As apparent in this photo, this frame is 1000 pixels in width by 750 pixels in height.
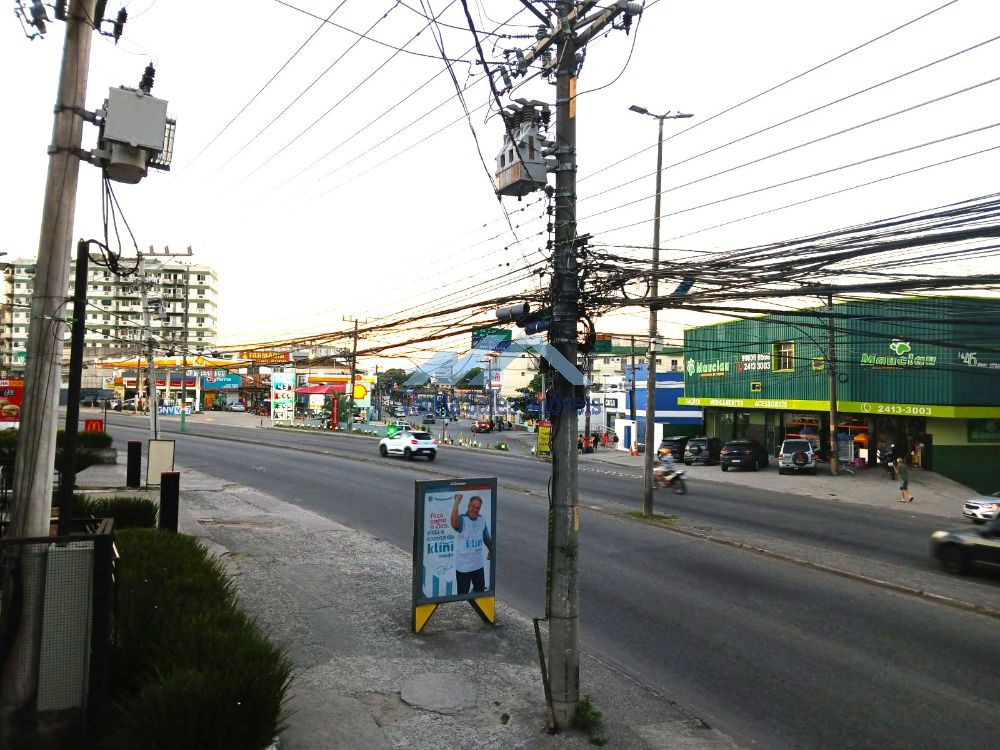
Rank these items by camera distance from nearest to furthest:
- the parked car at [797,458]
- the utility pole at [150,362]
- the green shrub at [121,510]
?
the green shrub at [121,510] < the utility pole at [150,362] < the parked car at [797,458]

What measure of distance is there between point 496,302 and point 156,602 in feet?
27.7

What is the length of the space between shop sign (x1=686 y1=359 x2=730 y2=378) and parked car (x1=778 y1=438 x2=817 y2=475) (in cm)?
845

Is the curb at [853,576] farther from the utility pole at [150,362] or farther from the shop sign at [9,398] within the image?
the shop sign at [9,398]

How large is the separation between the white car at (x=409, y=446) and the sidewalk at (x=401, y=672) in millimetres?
24253

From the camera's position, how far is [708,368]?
44219 millimetres

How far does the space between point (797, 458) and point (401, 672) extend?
99.7 feet

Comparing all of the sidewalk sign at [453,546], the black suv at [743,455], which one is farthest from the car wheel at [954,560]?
the black suv at [743,455]

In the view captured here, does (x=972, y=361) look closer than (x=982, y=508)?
No

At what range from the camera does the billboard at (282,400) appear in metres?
72.5

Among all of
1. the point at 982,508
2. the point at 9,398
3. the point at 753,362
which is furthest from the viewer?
the point at 753,362

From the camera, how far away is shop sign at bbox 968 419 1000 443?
103 feet

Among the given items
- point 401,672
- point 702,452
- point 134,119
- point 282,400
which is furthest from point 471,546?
point 282,400

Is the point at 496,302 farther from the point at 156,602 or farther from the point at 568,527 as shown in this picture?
the point at 156,602

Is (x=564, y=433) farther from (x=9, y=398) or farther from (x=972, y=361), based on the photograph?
(x=972, y=361)
